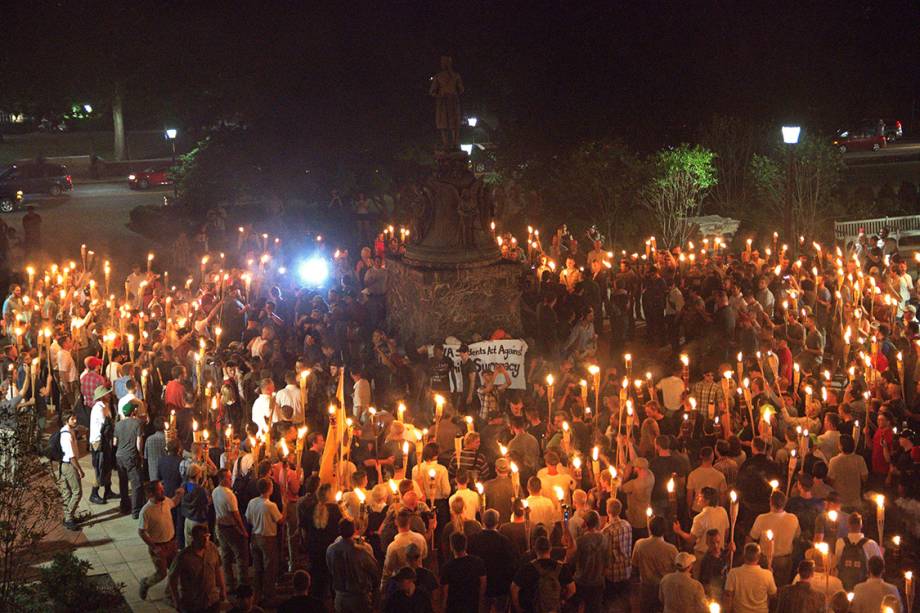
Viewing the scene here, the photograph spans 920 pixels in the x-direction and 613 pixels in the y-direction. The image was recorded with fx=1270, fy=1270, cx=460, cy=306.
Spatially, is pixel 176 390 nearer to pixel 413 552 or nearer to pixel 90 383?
pixel 90 383

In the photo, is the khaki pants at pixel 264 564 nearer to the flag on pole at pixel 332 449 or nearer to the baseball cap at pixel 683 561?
the flag on pole at pixel 332 449

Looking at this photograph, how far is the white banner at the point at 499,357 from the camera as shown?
17984 millimetres

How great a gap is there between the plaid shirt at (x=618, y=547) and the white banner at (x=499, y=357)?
664 centimetres

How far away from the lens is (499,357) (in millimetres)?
18016

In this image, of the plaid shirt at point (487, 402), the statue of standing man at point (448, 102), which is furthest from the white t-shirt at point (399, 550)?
the statue of standing man at point (448, 102)

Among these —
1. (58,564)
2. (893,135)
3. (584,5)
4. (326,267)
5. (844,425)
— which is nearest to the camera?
(58,564)

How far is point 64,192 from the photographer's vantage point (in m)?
48.6

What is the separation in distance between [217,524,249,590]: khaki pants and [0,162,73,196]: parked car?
36.3 meters

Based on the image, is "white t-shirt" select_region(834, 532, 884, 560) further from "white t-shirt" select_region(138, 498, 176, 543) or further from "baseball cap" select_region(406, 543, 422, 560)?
"white t-shirt" select_region(138, 498, 176, 543)

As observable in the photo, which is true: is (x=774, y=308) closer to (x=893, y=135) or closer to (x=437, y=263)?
(x=437, y=263)

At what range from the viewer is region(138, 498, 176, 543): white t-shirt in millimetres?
12422

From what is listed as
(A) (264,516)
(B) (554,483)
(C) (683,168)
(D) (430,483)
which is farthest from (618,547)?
(C) (683,168)

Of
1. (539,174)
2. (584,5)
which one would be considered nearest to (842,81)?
(584,5)

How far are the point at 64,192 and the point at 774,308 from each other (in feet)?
115
